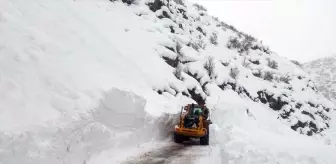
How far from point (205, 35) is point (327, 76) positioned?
379 ft

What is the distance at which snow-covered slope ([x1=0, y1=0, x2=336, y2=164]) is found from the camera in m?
7.95

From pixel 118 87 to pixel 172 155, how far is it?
3.89 meters

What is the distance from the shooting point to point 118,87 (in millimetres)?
13375

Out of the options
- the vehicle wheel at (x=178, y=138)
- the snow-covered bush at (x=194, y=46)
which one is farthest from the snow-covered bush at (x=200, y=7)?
the vehicle wheel at (x=178, y=138)

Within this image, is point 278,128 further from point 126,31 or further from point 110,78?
point 110,78

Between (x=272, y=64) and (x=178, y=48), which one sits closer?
(x=178, y=48)

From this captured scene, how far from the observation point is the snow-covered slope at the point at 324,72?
111 m

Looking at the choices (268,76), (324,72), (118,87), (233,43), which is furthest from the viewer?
(324,72)

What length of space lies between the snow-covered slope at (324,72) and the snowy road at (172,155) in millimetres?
100268

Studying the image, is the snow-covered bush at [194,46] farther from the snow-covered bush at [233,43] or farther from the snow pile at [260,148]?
the snow pile at [260,148]

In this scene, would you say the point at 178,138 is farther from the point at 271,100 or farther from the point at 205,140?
the point at 271,100

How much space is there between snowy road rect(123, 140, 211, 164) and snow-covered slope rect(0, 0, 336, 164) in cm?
84

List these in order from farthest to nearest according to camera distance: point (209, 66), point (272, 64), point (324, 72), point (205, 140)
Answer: point (324, 72) < point (272, 64) < point (209, 66) < point (205, 140)

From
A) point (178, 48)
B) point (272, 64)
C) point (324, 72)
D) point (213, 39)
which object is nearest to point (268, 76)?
point (272, 64)
